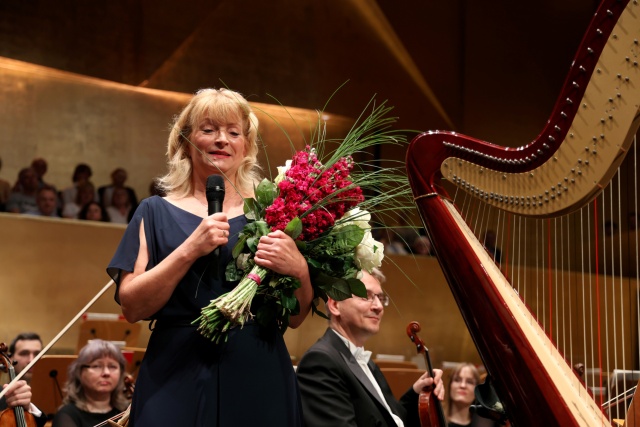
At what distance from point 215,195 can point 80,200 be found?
6007mm

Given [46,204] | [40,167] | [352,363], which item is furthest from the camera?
[40,167]

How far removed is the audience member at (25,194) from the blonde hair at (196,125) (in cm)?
540

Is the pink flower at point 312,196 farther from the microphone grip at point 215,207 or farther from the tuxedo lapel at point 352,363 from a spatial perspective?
the tuxedo lapel at point 352,363

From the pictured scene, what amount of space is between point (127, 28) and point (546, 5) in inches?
187

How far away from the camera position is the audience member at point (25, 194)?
6953 mm

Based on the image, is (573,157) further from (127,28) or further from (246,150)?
(127,28)

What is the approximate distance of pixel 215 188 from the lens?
1.70 metres

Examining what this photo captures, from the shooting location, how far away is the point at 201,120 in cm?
189

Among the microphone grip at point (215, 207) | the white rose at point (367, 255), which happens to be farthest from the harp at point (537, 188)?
the microphone grip at point (215, 207)

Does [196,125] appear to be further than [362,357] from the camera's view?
No

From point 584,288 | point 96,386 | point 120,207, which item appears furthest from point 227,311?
point 120,207

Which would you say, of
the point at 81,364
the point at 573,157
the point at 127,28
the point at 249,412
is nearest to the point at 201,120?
the point at 249,412

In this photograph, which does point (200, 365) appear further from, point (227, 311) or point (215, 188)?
point (215, 188)

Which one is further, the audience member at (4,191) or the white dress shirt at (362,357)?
the audience member at (4,191)
